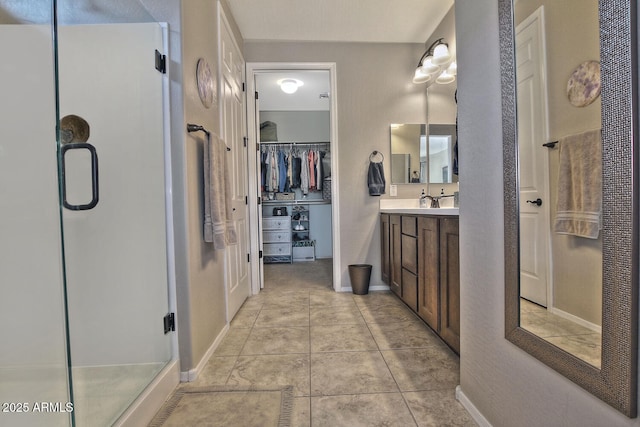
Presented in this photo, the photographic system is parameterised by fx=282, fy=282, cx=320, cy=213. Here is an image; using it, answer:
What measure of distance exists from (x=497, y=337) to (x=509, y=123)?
74 cm

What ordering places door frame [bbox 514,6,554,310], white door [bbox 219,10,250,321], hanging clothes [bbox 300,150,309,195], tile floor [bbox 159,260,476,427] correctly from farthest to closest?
1. hanging clothes [bbox 300,150,309,195]
2. white door [bbox 219,10,250,321]
3. tile floor [bbox 159,260,476,427]
4. door frame [bbox 514,6,554,310]

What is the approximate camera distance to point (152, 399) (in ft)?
4.02

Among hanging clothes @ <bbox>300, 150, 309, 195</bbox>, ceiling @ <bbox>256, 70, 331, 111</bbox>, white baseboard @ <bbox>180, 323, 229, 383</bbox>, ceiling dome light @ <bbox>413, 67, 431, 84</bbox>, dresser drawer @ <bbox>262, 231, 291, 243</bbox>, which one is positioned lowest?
white baseboard @ <bbox>180, 323, 229, 383</bbox>

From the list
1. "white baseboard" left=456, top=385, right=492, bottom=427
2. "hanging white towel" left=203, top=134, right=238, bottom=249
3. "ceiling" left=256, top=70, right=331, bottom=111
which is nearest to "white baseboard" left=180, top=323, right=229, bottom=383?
"hanging white towel" left=203, top=134, right=238, bottom=249

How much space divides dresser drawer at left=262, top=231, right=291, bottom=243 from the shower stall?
3.27 meters

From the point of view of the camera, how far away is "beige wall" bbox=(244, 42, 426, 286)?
2.95 m

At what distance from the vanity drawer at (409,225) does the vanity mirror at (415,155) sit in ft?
2.66

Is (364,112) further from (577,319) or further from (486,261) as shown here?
(577,319)

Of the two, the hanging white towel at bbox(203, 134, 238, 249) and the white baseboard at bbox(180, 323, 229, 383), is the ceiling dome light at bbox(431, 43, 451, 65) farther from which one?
the white baseboard at bbox(180, 323, 229, 383)

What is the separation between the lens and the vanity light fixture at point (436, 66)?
2.50 metres

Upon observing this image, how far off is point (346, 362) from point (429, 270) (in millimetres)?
777

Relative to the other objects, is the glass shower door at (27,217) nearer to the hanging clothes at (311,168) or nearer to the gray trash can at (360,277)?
the gray trash can at (360,277)

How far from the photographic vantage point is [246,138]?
2.87 m

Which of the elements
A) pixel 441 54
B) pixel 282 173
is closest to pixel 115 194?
pixel 441 54
